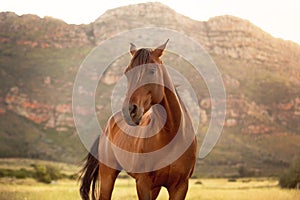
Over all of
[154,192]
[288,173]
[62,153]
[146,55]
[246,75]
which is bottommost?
[62,153]

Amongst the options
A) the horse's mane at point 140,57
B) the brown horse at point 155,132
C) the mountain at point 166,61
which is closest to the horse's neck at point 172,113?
the brown horse at point 155,132

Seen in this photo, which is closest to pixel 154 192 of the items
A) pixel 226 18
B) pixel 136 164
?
pixel 136 164

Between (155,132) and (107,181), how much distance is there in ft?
6.45

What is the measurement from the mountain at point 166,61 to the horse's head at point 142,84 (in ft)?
201

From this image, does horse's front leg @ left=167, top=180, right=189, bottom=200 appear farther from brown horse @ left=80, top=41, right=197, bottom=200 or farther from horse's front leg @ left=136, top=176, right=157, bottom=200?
horse's front leg @ left=136, top=176, right=157, bottom=200

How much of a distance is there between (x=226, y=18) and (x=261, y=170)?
83407mm

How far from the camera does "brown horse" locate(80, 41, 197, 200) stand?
6363 millimetres

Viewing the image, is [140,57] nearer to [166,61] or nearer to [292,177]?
[292,177]

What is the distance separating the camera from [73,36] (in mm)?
139500

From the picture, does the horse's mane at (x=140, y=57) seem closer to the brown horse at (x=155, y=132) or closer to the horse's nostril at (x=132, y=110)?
the brown horse at (x=155, y=132)

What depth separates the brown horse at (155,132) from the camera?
6363mm

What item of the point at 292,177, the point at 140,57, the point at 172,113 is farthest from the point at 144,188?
the point at 292,177

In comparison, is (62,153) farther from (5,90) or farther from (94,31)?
(94,31)

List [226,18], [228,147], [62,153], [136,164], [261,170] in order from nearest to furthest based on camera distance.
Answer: [136,164] < [261,170] < [62,153] < [228,147] < [226,18]
